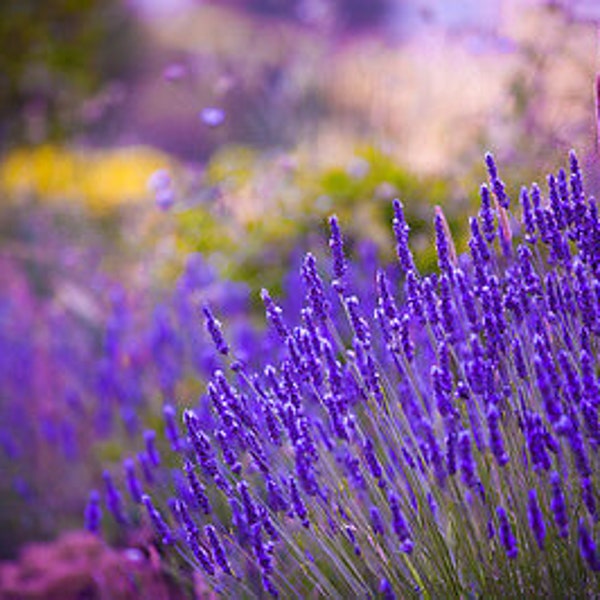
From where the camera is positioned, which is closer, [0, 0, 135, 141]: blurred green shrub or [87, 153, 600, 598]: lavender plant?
[87, 153, 600, 598]: lavender plant

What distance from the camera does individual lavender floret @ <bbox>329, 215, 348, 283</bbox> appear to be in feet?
A: 5.19

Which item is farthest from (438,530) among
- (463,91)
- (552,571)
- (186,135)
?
(186,135)

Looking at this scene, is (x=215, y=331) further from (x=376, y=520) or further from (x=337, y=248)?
(x=376, y=520)

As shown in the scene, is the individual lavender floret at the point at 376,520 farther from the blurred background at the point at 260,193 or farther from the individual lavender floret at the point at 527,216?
the blurred background at the point at 260,193

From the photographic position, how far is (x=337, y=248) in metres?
1.60

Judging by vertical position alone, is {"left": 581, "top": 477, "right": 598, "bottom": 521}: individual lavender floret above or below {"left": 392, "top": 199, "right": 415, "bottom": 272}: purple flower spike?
below

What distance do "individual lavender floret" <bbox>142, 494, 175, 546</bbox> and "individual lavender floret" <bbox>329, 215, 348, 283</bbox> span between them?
0.50 metres

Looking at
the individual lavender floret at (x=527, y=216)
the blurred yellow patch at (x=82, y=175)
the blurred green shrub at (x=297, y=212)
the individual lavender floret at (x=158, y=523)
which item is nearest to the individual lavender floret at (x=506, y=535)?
the individual lavender floret at (x=527, y=216)

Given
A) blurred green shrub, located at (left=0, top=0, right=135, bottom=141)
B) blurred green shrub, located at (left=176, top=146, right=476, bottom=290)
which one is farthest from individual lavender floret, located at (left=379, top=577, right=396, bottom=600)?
blurred green shrub, located at (left=0, top=0, right=135, bottom=141)

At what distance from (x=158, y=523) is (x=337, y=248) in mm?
589

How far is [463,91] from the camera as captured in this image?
610 centimetres

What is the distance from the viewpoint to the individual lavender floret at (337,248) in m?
1.58

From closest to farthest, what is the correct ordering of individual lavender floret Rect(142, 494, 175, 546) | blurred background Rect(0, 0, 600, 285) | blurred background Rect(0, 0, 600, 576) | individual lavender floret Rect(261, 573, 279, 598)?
individual lavender floret Rect(261, 573, 279, 598), individual lavender floret Rect(142, 494, 175, 546), blurred background Rect(0, 0, 600, 576), blurred background Rect(0, 0, 600, 285)

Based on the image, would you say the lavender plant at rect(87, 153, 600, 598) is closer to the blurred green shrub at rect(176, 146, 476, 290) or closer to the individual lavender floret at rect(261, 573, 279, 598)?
the individual lavender floret at rect(261, 573, 279, 598)
